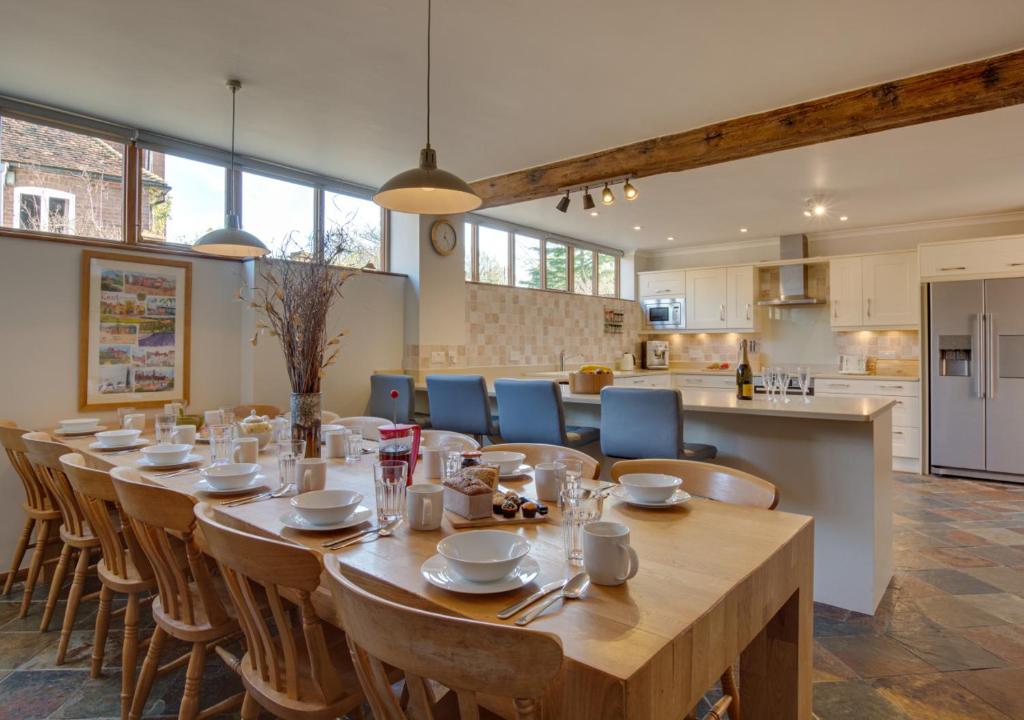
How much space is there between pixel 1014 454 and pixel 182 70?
648 cm

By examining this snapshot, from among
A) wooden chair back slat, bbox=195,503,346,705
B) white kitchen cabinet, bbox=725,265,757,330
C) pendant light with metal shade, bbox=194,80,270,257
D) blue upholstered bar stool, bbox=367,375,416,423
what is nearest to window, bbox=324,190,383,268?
blue upholstered bar stool, bbox=367,375,416,423

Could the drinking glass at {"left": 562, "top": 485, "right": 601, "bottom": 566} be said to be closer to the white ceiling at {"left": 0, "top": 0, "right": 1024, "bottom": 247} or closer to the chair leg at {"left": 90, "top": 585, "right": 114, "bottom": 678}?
the chair leg at {"left": 90, "top": 585, "right": 114, "bottom": 678}

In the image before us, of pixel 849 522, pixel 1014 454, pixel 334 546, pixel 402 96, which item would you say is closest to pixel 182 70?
pixel 402 96

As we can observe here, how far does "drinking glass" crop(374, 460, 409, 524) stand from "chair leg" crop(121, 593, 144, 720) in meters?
1.00

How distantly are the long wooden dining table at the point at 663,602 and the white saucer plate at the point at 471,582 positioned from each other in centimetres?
2

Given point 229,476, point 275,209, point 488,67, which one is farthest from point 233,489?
point 275,209

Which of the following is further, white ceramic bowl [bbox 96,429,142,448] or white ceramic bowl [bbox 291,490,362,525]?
white ceramic bowl [bbox 96,429,142,448]

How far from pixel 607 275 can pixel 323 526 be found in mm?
6350

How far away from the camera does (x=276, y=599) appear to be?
3.65 feet

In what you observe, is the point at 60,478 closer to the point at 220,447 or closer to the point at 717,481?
the point at 220,447

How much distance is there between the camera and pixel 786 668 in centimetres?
130

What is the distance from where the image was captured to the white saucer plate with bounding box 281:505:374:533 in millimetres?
1322

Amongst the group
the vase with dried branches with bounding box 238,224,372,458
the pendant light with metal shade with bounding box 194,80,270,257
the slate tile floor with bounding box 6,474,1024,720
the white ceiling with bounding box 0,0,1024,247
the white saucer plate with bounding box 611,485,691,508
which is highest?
the white ceiling with bounding box 0,0,1024,247

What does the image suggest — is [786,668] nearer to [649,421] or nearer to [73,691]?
[649,421]
